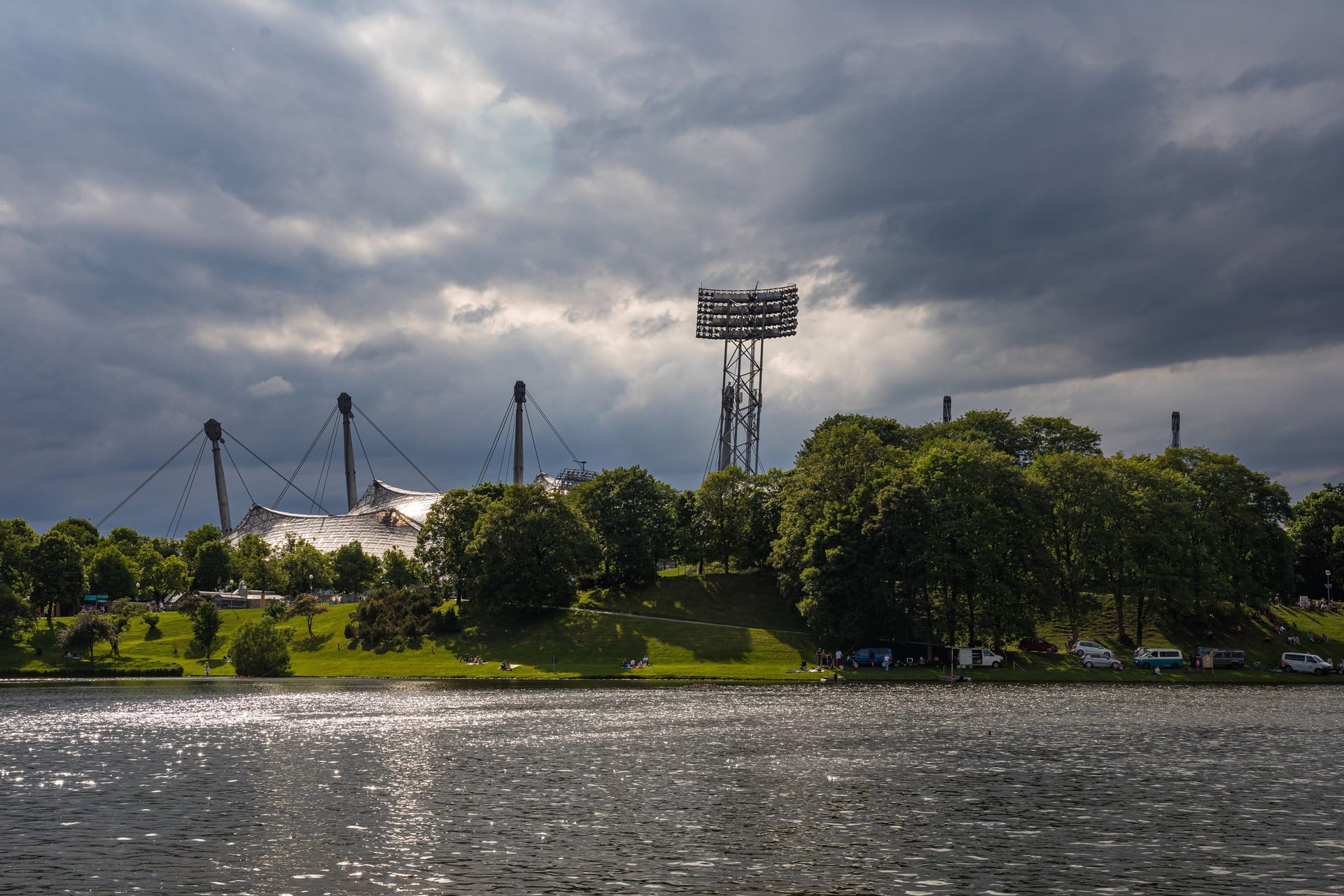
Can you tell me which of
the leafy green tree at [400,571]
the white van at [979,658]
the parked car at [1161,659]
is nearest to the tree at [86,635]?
the leafy green tree at [400,571]

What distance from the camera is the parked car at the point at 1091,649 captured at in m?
85.4

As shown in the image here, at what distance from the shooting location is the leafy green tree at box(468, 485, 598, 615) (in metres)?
106

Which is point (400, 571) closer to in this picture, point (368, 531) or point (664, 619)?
point (664, 619)

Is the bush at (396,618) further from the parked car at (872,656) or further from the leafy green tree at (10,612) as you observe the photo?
the parked car at (872,656)

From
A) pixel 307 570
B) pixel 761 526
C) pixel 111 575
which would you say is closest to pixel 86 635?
pixel 111 575

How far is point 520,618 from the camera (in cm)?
10806

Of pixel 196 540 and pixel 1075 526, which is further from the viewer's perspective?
pixel 196 540

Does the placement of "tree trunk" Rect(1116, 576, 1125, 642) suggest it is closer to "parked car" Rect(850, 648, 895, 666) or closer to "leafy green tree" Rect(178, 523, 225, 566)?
"parked car" Rect(850, 648, 895, 666)

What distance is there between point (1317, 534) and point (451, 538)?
102493mm

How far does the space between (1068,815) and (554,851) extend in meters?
13.7

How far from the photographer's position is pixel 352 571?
495ft

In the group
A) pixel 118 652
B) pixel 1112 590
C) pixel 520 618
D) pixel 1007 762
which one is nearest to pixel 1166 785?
pixel 1007 762

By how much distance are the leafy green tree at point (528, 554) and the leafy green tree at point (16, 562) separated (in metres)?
50.2

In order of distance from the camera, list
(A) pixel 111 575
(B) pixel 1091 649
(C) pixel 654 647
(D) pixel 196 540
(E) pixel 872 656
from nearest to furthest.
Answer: (B) pixel 1091 649 → (E) pixel 872 656 → (C) pixel 654 647 → (A) pixel 111 575 → (D) pixel 196 540
